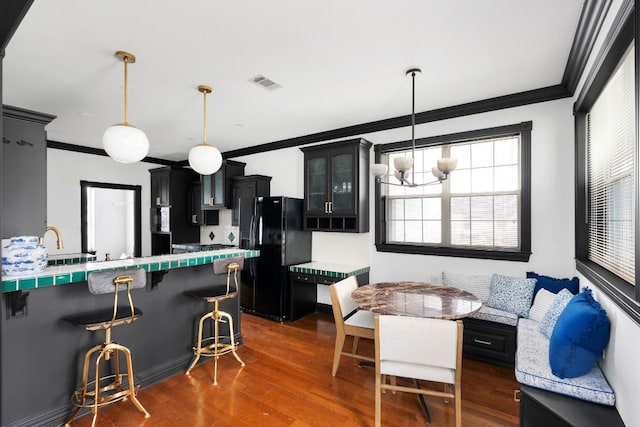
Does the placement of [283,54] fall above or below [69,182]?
above

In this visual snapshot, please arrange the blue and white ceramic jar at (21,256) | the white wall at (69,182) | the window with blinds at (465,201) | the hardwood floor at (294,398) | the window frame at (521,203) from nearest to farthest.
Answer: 1. the blue and white ceramic jar at (21,256)
2. the hardwood floor at (294,398)
3. the window frame at (521,203)
4. the window with blinds at (465,201)
5. the white wall at (69,182)

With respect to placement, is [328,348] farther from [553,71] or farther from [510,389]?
[553,71]

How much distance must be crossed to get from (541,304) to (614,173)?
4.36 feet

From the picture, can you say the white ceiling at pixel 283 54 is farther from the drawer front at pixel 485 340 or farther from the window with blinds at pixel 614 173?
the drawer front at pixel 485 340

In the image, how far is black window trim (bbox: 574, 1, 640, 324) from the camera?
138 centimetres

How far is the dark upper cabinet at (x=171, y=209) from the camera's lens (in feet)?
19.9

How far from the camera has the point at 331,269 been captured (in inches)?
166

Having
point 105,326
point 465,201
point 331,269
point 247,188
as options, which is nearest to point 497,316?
point 465,201

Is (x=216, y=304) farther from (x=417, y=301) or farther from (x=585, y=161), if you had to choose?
(x=585, y=161)

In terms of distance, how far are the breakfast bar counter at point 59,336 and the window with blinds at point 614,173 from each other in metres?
3.13

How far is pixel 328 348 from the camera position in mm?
3467

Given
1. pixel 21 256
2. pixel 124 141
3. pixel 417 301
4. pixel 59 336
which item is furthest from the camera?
pixel 417 301

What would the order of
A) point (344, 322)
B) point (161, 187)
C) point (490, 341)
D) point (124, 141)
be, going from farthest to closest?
point (161, 187), point (490, 341), point (344, 322), point (124, 141)

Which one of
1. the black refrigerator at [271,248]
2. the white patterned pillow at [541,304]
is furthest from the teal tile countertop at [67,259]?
the white patterned pillow at [541,304]
